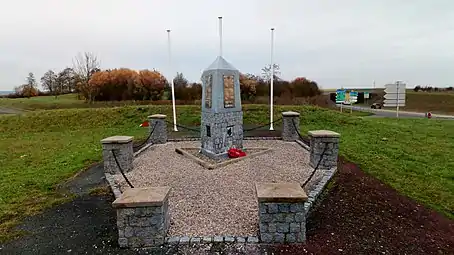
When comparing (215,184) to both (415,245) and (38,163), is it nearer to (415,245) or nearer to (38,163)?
(415,245)

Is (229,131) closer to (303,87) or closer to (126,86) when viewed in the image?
(126,86)

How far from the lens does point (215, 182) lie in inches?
250

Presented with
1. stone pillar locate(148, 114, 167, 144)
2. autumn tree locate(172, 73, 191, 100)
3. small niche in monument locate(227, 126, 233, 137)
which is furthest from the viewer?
autumn tree locate(172, 73, 191, 100)

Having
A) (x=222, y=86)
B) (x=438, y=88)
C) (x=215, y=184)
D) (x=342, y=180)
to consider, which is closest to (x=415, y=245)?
(x=342, y=180)

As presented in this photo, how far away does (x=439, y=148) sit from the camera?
10094 mm

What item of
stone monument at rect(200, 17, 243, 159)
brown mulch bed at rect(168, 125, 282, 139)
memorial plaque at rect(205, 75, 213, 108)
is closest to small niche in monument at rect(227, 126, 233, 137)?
stone monument at rect(200, 17, 243, 159)

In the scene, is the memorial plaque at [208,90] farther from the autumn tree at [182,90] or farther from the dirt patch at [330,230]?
the autumn tree at [182,90]

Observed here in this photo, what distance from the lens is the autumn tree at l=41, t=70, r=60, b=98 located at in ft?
142

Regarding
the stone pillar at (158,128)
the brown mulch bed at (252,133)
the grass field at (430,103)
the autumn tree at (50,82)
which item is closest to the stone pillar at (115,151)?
the stone pillar at (158,128)

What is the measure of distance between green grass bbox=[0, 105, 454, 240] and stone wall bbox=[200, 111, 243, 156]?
10.9 ft

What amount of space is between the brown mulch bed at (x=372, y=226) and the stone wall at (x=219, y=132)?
3457 mm

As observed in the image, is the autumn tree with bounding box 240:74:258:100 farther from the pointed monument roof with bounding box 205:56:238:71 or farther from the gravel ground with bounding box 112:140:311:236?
the pointed monument roof with bounding box 205:56:238:71

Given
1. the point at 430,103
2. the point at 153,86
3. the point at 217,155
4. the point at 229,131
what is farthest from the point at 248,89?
the point at 430,103

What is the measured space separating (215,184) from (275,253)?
9.06ft
